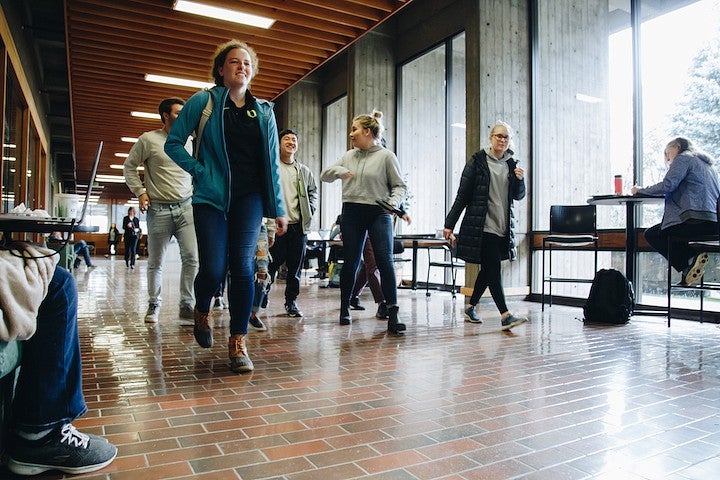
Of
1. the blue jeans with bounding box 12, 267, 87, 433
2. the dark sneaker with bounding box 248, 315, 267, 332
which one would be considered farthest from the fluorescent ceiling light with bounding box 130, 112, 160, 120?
the blue jeans with bounding box 12, 267, 87, 433

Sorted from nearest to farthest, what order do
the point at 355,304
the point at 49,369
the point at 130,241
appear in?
1. the point at 49,369
2. the point at 355,304
3. the point at 130,241

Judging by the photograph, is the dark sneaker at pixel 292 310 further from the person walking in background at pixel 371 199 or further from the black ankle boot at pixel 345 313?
the person walking in background at pixel 371 199

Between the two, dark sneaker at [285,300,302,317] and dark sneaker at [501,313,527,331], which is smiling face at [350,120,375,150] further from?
dark sneaker at [501,313,527,331]

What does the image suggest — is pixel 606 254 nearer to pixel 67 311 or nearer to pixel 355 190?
pixel 355 190

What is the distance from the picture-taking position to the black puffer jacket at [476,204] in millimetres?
4281

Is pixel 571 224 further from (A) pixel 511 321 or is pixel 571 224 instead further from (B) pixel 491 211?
(A) pixel 511 321

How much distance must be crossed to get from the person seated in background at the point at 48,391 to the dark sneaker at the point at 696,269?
4409 millimetres

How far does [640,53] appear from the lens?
5.74 meters

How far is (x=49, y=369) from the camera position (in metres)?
1.43

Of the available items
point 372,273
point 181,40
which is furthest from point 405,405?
point 181,40

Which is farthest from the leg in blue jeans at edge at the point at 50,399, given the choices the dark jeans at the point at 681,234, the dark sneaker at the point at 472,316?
the dark jeans at the point at 681,234

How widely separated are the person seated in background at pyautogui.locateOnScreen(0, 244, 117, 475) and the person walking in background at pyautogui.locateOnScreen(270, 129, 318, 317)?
9.74 ft

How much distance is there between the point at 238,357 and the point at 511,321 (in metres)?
2.29

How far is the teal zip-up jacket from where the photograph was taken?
260 centimetres
